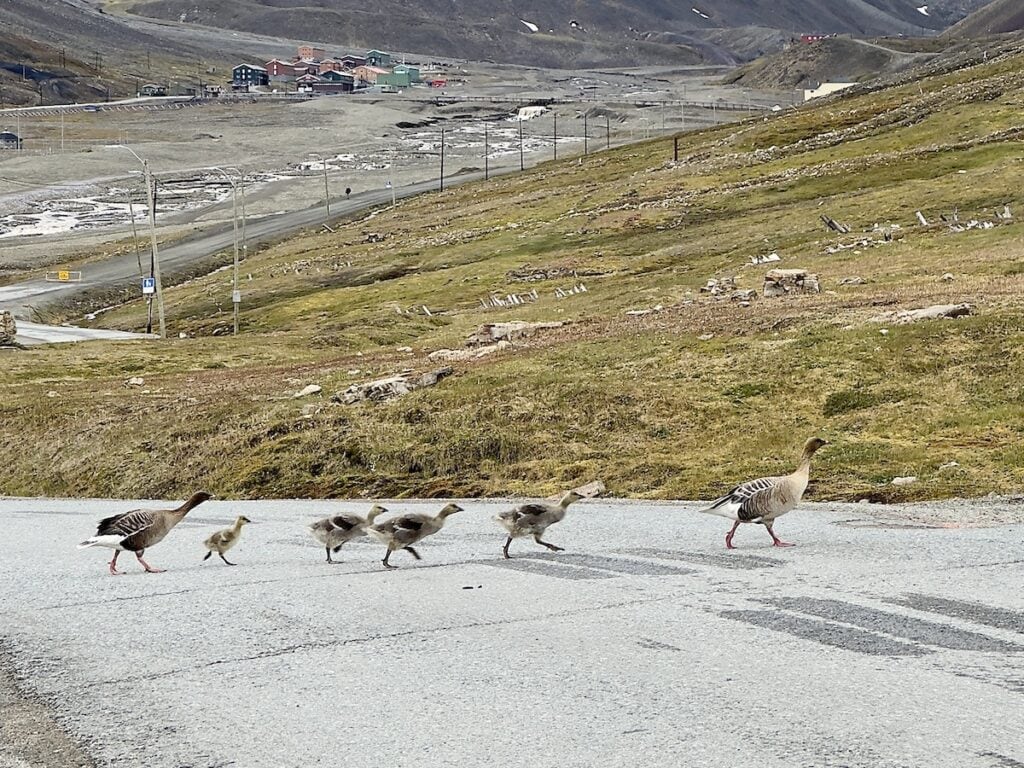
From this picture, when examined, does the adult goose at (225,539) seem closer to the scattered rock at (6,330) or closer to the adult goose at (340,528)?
the adult goose at (340,528)

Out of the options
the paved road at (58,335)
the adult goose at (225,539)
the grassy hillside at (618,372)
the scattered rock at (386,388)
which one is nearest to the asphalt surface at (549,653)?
the adult goose at (225,539)

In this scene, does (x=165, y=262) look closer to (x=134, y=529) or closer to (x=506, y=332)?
(x=506, y=332)

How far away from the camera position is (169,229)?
189m

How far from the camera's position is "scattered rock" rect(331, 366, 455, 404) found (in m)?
43.7

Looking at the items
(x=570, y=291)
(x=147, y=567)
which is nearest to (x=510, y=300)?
(x=570, y=291)

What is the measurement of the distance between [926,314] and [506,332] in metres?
23.8

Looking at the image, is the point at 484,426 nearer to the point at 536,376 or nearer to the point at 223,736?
the point at 536,376

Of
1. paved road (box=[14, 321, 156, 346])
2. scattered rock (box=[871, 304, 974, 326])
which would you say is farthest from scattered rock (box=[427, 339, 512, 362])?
paved road (box=[14, 321, 156, 346])

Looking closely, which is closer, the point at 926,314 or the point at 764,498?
the point at 764,498

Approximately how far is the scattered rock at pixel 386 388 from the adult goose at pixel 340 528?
22.6 m

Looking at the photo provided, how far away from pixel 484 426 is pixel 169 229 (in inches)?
6301

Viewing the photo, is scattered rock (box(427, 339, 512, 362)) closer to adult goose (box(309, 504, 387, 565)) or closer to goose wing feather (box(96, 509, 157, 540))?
adult goose (box(309, 504, 387, 565))

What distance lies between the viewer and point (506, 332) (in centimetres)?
6169

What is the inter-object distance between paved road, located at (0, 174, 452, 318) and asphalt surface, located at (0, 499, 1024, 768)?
347 feet
